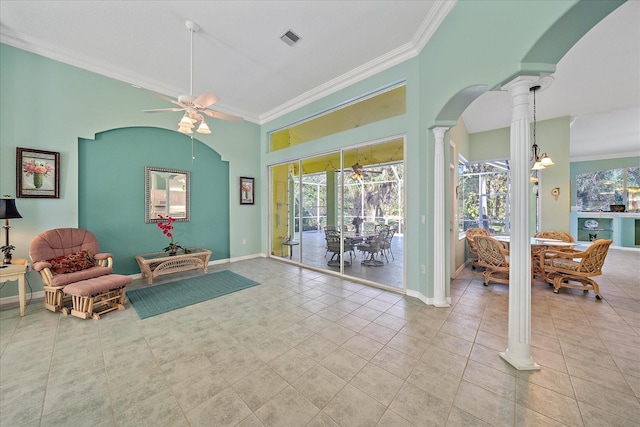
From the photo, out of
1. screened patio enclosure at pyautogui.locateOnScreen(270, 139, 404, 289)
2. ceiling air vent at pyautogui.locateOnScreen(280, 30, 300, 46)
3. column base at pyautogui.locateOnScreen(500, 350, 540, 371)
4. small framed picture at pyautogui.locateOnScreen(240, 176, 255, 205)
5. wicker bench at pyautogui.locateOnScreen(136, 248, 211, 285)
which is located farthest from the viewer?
small framed picture at pyautogui.locateOnScreen(240, 176, 255, 205)

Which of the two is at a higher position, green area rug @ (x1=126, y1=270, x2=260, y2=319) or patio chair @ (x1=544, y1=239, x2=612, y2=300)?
patio chair @ (x1=544, y1=239, x2=612, y2=300)

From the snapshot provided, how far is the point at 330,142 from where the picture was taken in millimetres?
4574

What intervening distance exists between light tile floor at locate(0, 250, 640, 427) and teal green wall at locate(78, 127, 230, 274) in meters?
1.37

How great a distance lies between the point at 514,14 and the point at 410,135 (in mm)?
1646

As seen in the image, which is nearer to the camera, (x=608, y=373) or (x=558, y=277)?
(x=608, y=373)

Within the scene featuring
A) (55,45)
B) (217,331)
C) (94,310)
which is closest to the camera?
(217,331)

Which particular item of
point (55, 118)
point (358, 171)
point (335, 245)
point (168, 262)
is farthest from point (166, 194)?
point (358, 171)

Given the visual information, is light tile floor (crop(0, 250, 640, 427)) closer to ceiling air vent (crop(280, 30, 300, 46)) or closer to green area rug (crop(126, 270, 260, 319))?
green area rug (crop(126, 270, 260, 319))

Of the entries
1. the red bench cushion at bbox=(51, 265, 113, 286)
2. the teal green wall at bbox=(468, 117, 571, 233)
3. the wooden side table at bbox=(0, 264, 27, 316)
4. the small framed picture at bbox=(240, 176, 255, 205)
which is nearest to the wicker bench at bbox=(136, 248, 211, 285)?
the red bench cushion at bbox=(51, 265, 113, 286)

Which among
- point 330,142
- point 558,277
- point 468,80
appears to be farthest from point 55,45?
point 558,277

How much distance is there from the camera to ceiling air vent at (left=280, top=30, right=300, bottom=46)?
3160 mm

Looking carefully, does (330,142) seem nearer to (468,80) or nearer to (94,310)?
(468,80)

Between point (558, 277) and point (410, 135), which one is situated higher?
point (410, 135)

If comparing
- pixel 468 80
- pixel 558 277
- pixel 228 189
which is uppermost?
pixel 468 80
